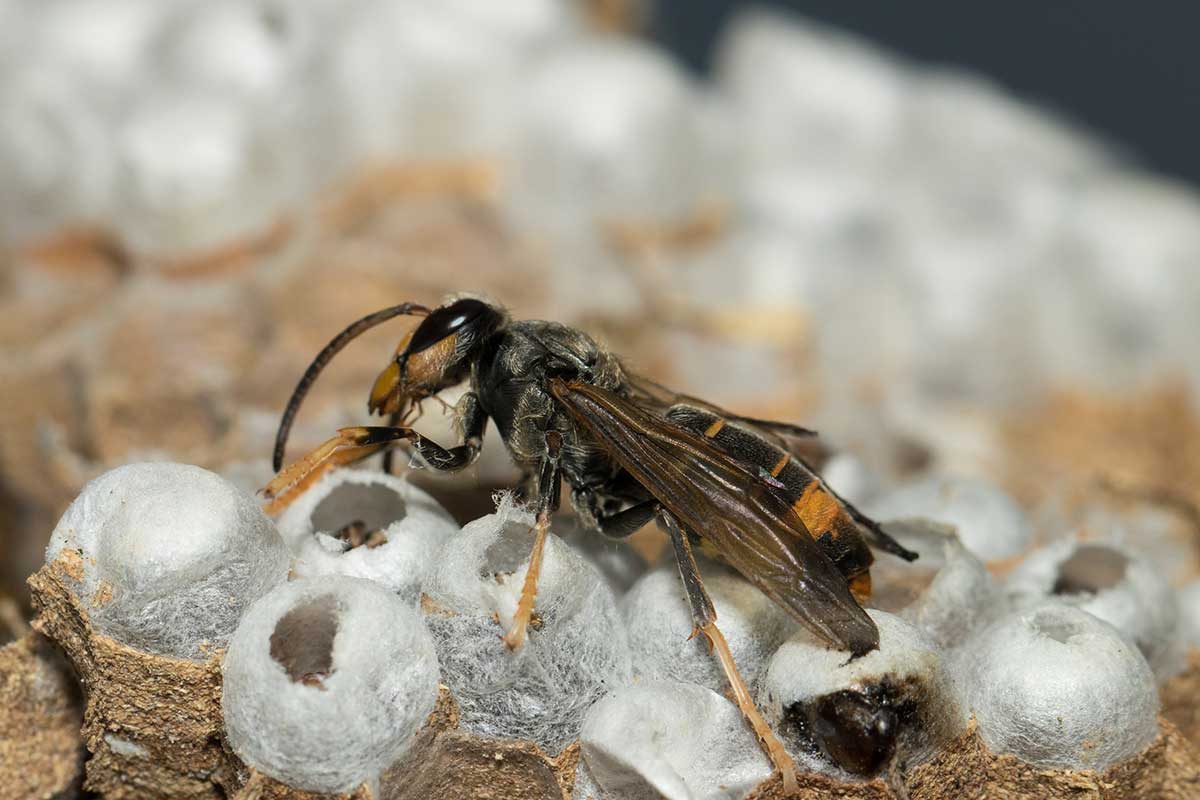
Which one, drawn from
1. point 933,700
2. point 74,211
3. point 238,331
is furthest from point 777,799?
point 74,211

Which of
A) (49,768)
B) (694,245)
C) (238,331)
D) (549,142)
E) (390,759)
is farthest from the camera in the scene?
(694,245)

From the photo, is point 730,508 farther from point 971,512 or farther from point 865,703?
point 971,512

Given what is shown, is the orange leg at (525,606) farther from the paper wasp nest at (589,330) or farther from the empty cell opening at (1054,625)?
the empty cell opening at (1054,625)

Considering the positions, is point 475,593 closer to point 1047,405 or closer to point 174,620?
point 174,620

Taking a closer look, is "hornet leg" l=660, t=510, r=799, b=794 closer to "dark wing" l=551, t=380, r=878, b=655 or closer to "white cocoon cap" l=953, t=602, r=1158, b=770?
"dark wing" l=551, t=380, r=878, b=655

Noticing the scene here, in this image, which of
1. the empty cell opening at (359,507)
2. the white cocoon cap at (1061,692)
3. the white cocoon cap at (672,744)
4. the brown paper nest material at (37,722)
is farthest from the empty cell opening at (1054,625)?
the brown paper nest material at (37,722)

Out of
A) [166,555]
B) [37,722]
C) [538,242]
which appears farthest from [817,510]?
[538,242]
